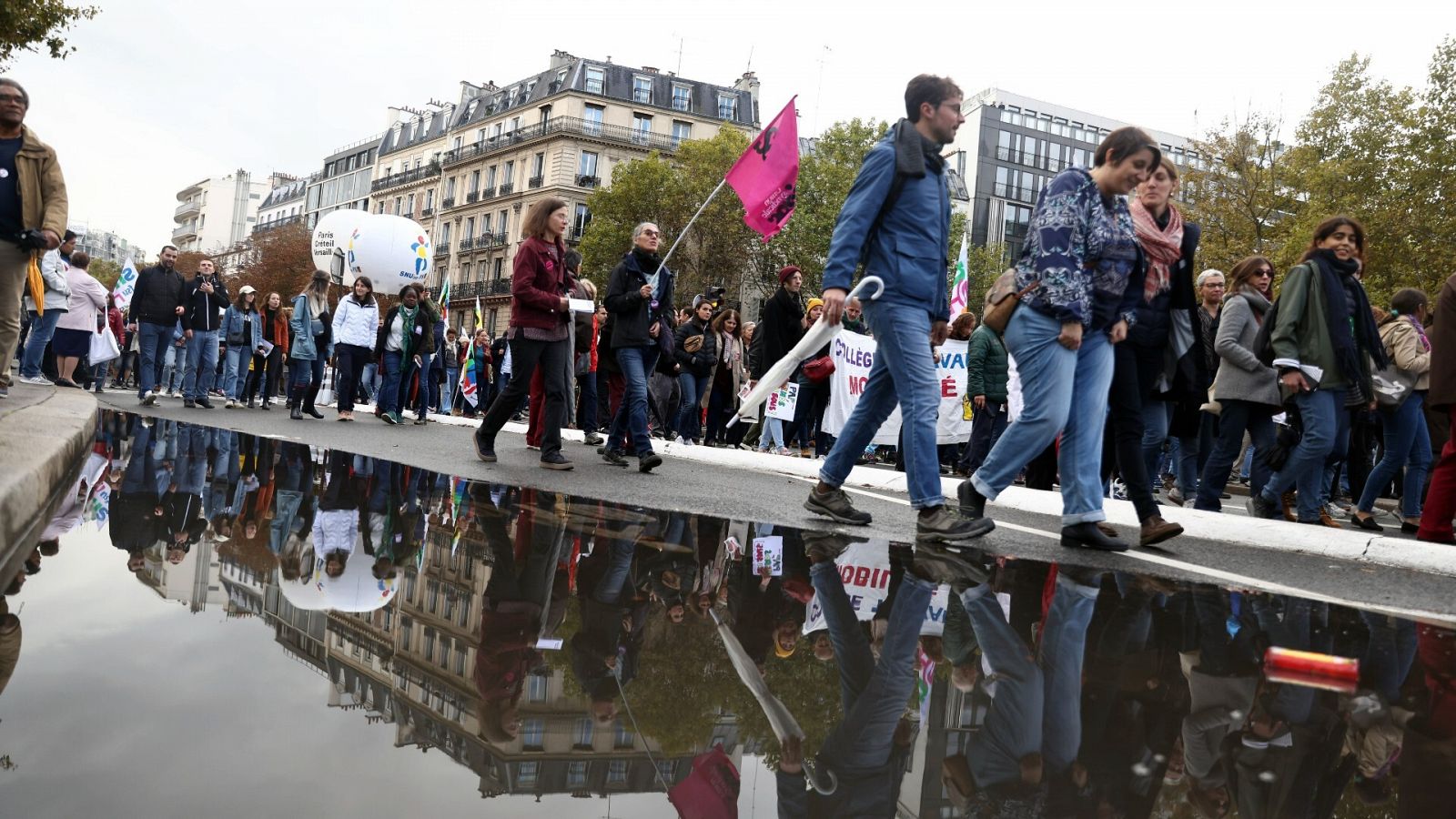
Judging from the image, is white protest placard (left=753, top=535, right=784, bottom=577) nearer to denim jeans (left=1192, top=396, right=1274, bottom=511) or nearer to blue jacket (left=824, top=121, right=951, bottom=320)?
blue jacket (left=824, top=121, right=951, bottom=320)

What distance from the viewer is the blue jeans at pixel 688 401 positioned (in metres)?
14.0

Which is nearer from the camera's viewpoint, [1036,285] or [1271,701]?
[1271,701]

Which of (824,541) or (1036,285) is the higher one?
(1036,285)

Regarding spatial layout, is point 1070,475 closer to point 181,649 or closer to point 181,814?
point 181,649

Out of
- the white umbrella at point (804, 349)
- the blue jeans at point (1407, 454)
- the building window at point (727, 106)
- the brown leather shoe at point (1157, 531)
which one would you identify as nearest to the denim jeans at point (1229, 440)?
the blue jeans at point (1407, 454)

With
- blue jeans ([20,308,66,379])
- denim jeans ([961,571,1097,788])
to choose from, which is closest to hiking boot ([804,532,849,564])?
denim jeans ([961,571,1097,788])

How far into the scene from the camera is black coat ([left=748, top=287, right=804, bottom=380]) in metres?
12.2

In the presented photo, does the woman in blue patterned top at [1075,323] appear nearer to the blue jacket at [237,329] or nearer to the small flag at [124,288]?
the blue jacket at [237,329]

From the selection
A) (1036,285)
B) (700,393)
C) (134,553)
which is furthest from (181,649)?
(700,393)

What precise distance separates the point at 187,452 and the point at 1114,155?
18.6 ft

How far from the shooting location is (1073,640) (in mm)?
2988

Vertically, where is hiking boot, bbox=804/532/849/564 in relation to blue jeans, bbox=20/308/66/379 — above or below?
below

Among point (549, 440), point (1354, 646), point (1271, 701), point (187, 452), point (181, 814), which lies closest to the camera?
point (181, 814)

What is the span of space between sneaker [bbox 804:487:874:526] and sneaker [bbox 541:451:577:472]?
2.67 meters
